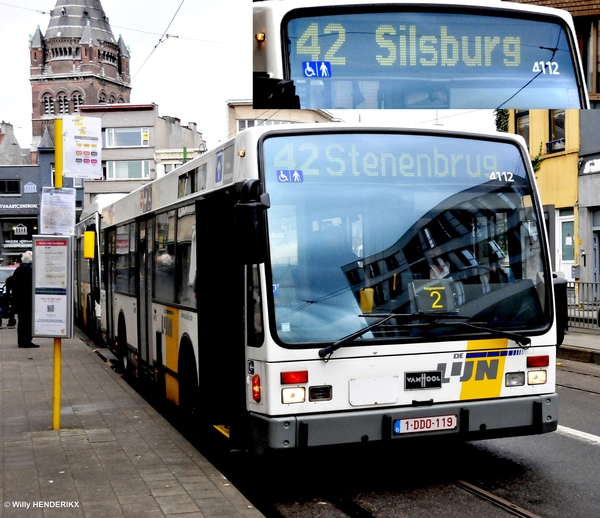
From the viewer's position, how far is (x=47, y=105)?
458ft

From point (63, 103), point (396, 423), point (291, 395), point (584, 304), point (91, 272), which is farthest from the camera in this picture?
point (63, 103)

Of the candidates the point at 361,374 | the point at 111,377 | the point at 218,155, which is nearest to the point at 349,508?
the point at 361,374

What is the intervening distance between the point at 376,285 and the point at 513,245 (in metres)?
1.26

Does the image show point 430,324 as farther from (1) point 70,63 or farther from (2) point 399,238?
(1) point 70,63

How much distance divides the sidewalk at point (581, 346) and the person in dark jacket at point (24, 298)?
10.5 metres

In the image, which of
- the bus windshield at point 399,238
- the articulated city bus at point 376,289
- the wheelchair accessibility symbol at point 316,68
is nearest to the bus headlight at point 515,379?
the articulated city bus at point 376,289

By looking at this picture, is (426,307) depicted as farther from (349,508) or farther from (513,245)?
(349,508)

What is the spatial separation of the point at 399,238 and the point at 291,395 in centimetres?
144

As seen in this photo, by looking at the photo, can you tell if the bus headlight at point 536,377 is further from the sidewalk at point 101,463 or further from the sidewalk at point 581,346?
the sidewalk at point 581,346

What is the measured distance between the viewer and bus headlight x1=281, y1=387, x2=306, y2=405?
20.2ft

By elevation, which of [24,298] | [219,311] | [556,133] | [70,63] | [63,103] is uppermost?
[70,63]

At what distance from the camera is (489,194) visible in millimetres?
6824

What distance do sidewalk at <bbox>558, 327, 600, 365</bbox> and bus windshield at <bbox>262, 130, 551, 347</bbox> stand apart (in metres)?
9.47

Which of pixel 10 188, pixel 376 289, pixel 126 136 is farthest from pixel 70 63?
pixel 376 289
